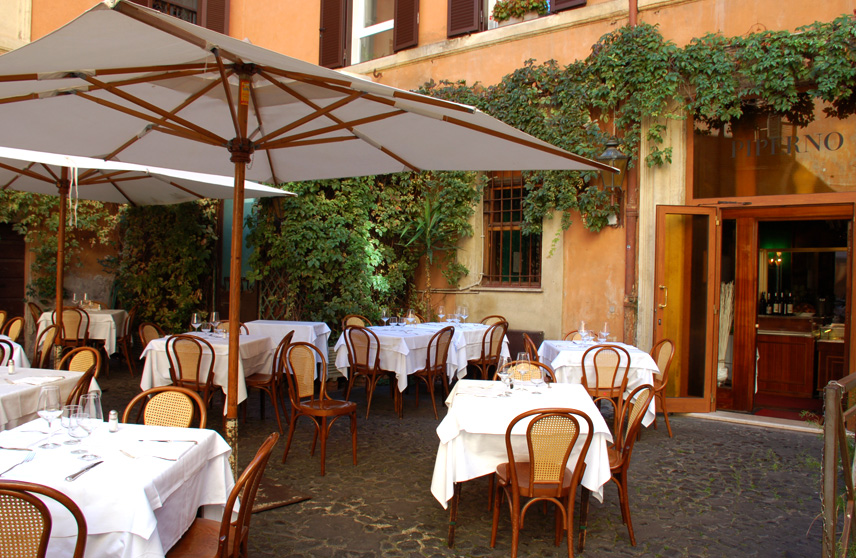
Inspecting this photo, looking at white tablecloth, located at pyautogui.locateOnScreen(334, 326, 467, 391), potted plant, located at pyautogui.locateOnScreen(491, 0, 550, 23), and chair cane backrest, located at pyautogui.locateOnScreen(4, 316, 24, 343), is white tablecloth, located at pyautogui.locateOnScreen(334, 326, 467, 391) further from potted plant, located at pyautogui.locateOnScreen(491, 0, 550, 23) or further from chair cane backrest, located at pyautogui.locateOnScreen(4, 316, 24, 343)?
potted plant, located at pyautogui.locateOnScreen(491, 0, 550, 23)

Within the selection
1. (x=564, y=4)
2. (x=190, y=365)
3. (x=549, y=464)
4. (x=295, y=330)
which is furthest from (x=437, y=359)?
(x=564, y=4)

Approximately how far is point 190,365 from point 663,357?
14.5 ft

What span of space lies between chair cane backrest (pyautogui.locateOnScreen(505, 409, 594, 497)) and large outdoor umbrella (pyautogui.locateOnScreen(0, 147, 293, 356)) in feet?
14.8

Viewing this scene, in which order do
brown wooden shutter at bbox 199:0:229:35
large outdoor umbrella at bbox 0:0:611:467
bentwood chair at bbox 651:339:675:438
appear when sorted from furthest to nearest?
brown wooden shutter at bbox 199:0:229:35 → bentwood chair at bbox 651:339:675:438 → large outdoor umbrella at bbox 0:0:611:467

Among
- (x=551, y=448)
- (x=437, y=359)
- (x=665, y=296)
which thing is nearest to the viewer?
(x=551, y=448)

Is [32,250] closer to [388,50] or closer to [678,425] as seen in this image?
[388,50]

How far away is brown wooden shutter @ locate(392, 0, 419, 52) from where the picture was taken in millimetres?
9258

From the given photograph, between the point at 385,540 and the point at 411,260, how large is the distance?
6.08 meters

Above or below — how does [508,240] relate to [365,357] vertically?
above

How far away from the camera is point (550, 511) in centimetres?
386

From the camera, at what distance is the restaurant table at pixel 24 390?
341 centimetres

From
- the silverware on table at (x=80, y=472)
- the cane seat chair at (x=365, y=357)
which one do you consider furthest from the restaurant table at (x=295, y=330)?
the silverware on table at (x=80, y=472)

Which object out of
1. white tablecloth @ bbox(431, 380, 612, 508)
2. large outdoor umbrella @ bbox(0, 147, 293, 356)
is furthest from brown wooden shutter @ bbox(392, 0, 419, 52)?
white tablecloth @ bbox(431, 380, 612, 508)

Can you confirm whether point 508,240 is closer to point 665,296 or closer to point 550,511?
point 665,296
